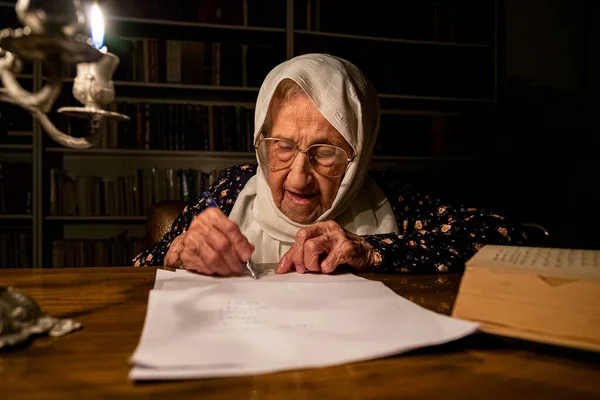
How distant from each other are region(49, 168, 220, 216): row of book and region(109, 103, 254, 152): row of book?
178 millimetres

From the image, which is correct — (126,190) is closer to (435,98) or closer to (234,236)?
(435,98)

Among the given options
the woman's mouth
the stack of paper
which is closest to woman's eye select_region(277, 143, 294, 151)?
the woman's mouth

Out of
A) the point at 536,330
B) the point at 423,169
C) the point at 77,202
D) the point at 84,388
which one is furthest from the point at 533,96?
the point at 84,388

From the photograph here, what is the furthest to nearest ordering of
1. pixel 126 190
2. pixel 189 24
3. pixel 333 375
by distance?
1. pixel 126 190
2. pixel 189 24
3. pixel 333 375

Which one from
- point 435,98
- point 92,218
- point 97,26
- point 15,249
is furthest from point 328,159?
point 15,249

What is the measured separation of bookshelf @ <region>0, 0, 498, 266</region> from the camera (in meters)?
2.79

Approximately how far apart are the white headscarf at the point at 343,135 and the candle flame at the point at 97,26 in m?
0.71

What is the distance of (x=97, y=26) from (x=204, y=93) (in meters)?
2.53

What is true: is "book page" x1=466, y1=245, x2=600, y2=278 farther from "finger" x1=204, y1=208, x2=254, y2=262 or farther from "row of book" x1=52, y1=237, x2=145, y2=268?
"row of book" x1=52, y1=237, x2=145, y2=268

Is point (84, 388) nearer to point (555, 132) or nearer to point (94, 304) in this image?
point (94, 304)

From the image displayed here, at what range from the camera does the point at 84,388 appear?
0.36 m

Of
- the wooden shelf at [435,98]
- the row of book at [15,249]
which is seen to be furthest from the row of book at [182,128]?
the wooden shelf at [435,98]

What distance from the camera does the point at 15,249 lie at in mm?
2756

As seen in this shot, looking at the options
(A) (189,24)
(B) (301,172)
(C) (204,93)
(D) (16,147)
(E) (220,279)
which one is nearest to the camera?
(E) (220,279)
